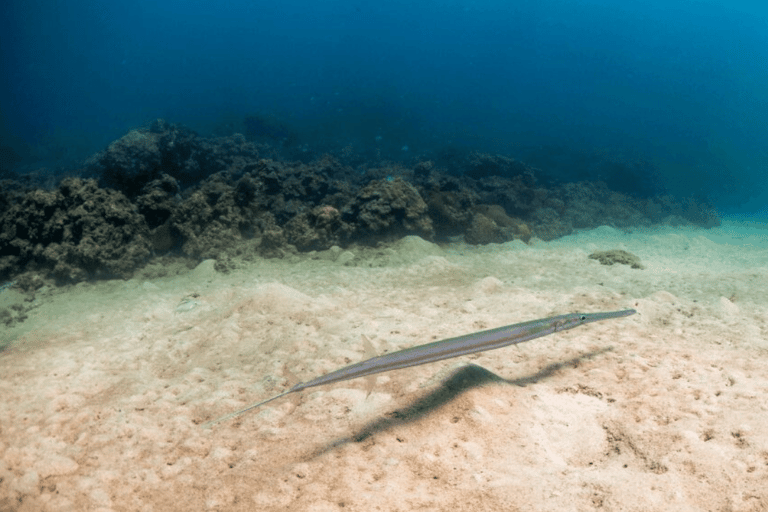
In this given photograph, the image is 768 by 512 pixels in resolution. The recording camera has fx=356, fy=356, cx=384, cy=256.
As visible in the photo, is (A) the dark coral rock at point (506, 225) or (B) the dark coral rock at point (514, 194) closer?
(A) the dark coral rock at point (506, 225)

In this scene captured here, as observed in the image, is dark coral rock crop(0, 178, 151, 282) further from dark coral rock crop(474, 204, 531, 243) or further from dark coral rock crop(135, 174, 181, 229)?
dark coral rock crop(474, 204, 531, 243)

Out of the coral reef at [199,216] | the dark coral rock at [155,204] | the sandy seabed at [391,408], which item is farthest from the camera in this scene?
the dark coral rock at [155,204]

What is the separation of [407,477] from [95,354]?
4.36 meters

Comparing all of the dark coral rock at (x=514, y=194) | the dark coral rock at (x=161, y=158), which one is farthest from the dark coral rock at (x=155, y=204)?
the dark coral rock at (x=514, y=194)

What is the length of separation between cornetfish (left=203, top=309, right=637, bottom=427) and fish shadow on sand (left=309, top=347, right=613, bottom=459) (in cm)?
58

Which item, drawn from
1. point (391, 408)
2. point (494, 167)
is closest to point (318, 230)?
point (391, 408)

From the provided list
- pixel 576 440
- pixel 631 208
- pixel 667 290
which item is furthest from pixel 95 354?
pixel 631 208

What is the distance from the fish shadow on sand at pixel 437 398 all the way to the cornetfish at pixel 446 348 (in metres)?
0.58

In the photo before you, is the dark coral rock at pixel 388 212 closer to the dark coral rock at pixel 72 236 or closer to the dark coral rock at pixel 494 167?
the dark coral rock at pixel 72 236

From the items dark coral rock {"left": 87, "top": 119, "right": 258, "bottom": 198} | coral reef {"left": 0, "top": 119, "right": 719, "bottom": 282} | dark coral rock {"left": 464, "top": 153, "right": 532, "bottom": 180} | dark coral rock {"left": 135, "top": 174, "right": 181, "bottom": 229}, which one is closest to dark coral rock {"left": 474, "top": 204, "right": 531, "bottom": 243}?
coral reef {"left": 0, "top": 119, "right": 719, "bottom": 282}

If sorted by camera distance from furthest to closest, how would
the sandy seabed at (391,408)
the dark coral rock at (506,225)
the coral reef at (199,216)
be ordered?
the dark coral rock at (506,225), the coral reef at (199,216), the sandy seabed at (391,408)

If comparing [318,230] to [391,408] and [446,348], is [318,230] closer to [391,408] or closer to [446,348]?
[391,408]

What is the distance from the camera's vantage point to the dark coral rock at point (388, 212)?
9227 mm

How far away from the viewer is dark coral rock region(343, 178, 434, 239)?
9227mm
